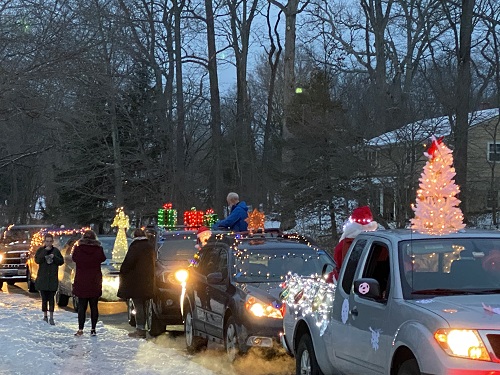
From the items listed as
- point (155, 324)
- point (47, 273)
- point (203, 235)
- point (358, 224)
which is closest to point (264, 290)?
point (358, 224)

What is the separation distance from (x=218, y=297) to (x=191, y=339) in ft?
4.83

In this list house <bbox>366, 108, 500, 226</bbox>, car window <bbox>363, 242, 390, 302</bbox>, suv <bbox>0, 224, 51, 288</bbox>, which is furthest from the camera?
suv <bbox>0, 224, 51, 288</bbox>

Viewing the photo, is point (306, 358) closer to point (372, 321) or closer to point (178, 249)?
point (372, 321)

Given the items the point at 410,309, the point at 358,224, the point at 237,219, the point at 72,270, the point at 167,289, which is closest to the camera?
the point at 410,309

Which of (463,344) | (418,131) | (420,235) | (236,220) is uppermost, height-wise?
(418,131)

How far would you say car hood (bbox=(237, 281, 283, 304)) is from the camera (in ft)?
36.6

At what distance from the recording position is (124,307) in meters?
20.6

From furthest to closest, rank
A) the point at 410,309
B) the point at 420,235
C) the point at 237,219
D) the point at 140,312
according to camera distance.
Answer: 1. the point at 237,219
2. the point at 140,312
3. the point at 420,235
4. the point at 410,309

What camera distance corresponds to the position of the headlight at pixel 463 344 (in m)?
6.15

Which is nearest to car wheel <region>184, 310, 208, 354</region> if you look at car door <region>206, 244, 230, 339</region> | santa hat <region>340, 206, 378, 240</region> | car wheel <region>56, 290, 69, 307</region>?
car door <region>206, 244, 230, 339</region>

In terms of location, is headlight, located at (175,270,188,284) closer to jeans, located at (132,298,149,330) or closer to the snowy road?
jeans, located at (132,298,149,330)

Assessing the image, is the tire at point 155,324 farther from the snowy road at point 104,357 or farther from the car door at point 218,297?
the car door at point 218,297

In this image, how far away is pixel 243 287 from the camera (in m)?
11.5

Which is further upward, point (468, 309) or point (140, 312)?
point (468, 309)
